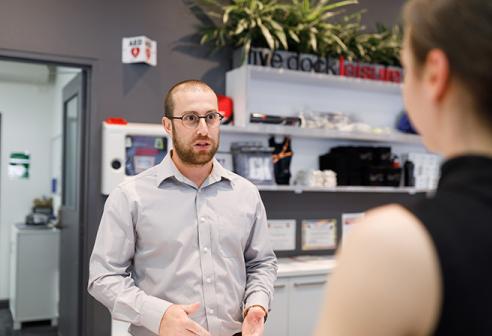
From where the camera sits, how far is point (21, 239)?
4.72 meters

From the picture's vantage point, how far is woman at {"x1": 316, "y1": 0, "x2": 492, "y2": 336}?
1.61ft

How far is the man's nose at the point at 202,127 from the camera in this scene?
1.87 m

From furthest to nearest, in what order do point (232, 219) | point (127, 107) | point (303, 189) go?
point (303, 189) < point (127, 107) < point (232, 219)

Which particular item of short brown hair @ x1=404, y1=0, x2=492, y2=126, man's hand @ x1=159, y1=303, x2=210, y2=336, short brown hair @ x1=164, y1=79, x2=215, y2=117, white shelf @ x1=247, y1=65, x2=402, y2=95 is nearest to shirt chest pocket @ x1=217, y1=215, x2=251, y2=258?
man's hand @ x1=159, y1=303, x2=210, y2=336

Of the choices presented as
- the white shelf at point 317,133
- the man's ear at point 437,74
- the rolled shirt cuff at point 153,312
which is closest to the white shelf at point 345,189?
the white shelf at point 317,133

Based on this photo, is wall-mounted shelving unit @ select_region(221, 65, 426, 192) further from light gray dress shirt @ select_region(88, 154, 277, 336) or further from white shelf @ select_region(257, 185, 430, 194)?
light gray dress shirt @ select_region(88, 154, 277, 336)

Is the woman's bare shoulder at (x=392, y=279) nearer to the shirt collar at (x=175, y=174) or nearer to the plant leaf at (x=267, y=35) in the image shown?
the shirt collar at (x=175, y=174)

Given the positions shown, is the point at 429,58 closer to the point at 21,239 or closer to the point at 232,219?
the point at 232,219

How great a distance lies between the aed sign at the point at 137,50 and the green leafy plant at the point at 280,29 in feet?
1.24

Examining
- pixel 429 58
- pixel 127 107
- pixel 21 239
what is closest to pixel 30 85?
pixel 21 239

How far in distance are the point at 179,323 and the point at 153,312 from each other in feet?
0.36

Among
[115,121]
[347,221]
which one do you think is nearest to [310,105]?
[347,221]

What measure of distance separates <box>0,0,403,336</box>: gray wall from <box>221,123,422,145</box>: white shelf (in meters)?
0.46

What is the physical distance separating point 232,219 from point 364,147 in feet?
6.86
